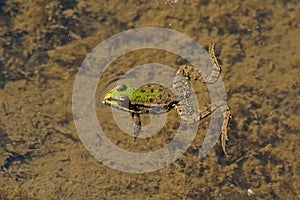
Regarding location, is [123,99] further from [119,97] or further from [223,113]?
[223,113]

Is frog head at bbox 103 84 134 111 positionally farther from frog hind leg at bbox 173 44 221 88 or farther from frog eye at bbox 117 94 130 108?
frog hind leg at bbox 173 44 221 88

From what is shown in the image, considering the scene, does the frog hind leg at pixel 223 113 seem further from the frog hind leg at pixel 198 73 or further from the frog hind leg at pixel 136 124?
the frog hind leg at pixel 136 124

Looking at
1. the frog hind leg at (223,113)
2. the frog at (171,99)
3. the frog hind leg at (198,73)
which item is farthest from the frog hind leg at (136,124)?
the frog hind leg at (223,113)

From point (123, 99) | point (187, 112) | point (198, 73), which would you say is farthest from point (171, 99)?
point (123, 99)

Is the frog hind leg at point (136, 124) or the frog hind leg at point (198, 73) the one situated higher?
the frog hind leg at point (198, 73)

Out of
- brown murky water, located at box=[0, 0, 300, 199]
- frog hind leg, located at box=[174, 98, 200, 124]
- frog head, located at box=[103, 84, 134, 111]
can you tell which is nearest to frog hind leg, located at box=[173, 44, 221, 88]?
brown murky water, located at box=[0, 0, 300, 199]

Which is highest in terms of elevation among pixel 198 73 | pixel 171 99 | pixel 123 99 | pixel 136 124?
pixel 198 73

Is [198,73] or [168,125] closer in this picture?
[168,125]
